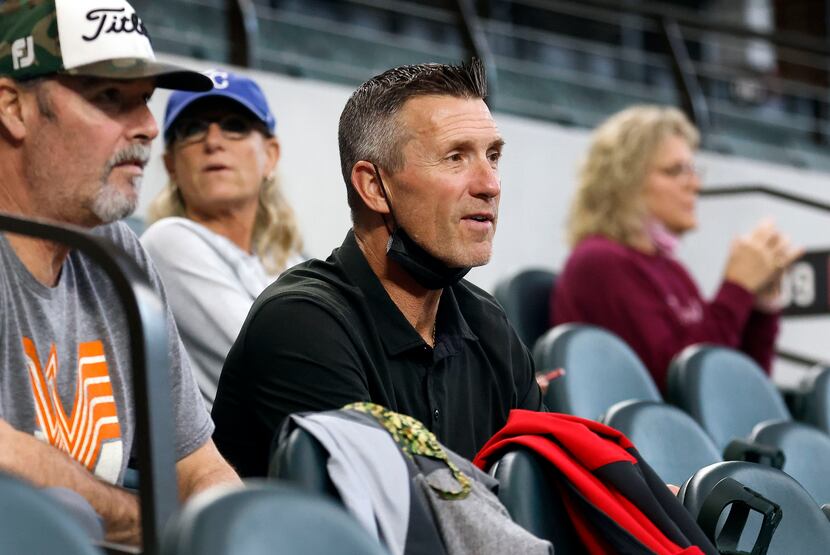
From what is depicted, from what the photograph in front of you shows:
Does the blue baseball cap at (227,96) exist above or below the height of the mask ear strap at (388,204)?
above

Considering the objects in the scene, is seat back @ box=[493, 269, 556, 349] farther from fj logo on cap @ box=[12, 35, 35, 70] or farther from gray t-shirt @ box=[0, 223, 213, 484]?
fj logo on cap @ box=[12, 35, 35, 70]

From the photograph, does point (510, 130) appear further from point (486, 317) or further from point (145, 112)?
point (145, 112)

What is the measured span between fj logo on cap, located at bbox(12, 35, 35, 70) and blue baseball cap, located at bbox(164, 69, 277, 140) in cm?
99

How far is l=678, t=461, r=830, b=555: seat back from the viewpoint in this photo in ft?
6.48

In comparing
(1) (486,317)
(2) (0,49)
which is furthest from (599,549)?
(2) (0,49)

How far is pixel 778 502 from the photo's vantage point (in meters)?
2.02

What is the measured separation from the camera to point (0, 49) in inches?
71.1

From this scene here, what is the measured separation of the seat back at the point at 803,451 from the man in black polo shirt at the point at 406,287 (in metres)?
0.73

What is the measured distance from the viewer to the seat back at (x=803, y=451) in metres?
2.65

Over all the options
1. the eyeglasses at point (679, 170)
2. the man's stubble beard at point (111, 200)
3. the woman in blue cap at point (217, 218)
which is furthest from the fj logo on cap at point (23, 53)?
the eyeglasses at point (679, 170)

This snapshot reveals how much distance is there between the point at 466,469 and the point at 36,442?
0.50 m

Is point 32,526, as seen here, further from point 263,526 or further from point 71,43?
point 71,43

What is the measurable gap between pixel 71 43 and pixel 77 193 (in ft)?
0.63

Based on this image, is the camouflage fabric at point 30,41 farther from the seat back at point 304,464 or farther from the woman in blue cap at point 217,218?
the woman in blue cap at point 217,218
